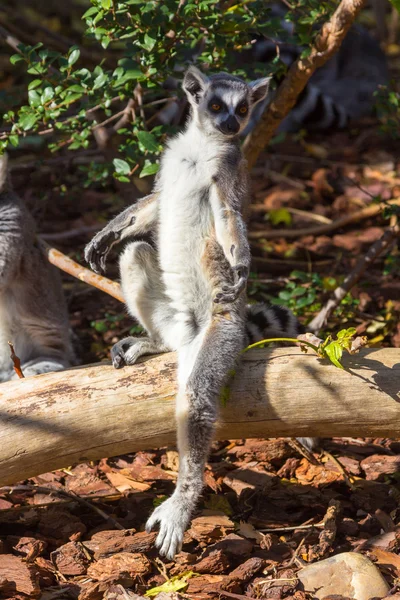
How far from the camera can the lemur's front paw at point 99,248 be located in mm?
4586

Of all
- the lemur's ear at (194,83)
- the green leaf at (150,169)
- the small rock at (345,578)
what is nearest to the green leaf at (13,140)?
the green leaf at (150,169)

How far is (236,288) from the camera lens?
379 centimetres

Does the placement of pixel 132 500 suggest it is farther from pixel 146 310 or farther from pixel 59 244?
pixel 59 244

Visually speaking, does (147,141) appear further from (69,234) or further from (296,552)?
(296,552)

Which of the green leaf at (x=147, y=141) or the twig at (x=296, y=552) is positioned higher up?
the green leaf at (x=147, y=141)

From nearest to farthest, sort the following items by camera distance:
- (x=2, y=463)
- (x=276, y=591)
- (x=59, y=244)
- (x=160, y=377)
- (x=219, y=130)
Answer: (x=276, y=591), (x=2, y=463), (x=160, y=377), (x=219, y=130), (x=59, y=244)

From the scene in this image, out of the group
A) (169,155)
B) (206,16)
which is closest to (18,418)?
(169,155)

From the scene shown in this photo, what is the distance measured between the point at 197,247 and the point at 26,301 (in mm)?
1696

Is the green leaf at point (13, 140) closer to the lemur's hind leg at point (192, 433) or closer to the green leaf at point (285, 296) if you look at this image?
the lemur's hind leg at point (192, 433)

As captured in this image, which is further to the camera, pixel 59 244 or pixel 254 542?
pixel 59 244

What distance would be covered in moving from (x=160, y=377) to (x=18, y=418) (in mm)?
724

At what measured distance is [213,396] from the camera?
3670mm

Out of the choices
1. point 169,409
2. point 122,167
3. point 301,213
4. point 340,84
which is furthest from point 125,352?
point 340,84

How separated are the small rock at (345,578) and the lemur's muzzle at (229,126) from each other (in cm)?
225
